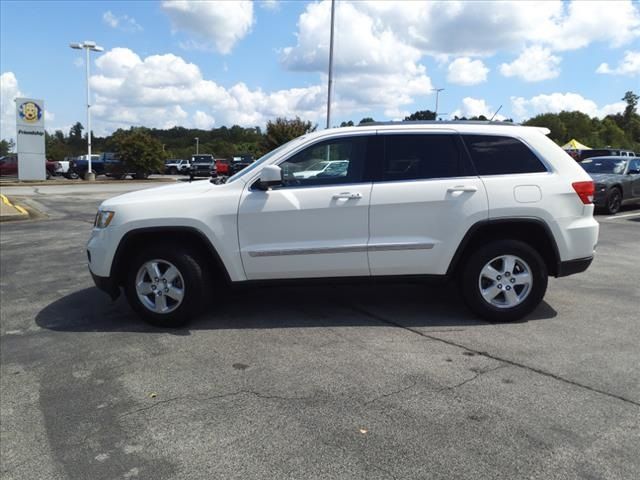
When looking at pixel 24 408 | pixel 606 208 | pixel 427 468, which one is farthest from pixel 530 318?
pixel 606 208

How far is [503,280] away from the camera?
5.04 metres

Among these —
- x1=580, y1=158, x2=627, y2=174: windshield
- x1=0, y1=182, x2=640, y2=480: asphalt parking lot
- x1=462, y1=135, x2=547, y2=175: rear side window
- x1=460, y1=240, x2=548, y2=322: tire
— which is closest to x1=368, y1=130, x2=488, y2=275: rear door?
x1=462, y1=135, x2=547, y2=175: rear side window

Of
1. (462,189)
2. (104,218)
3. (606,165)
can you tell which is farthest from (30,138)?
(462,189)

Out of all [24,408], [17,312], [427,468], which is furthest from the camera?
[17,312]

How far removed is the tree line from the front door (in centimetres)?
3298

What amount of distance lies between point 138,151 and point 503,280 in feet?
119

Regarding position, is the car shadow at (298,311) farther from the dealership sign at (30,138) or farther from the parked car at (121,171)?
the parked car at (121,171)

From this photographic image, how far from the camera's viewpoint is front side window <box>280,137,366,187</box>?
5.00 meters

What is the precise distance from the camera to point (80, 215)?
Answer: 603 inches

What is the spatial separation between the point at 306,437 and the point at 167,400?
1.09 m

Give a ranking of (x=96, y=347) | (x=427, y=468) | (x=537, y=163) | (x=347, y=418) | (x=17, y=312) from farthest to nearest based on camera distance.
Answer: (x=17, y=312)
(x=537, y=163)
(x=96, y=347)
(x=347, y=418)
(x=427, y=468)

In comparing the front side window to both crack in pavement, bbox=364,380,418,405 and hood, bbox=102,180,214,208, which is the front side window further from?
crack in pavement, bbox=364,380,418,405

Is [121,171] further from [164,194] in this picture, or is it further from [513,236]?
[513,236]

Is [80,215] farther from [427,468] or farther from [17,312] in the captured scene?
[427,468]
